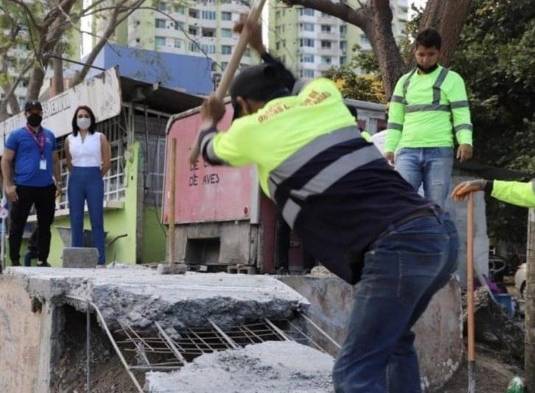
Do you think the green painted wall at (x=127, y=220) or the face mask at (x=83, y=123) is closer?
the face mask at (x=83, y=123)

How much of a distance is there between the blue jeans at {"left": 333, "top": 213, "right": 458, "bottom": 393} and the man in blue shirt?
196 inches

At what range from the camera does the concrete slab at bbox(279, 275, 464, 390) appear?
5328mm

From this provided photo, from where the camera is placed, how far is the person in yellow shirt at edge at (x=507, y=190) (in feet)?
11.1

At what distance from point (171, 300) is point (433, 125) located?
2.58 meters

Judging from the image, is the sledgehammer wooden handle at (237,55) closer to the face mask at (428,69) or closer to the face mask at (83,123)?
the face mask at (428,69)

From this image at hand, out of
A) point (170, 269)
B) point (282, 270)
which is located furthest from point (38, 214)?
point (282, 270)

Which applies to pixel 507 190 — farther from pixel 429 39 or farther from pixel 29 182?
pixel 29 182

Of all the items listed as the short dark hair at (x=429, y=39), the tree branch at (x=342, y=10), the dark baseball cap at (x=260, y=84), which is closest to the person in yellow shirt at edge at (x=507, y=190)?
the dark baseball cap at (x=260, y=84)

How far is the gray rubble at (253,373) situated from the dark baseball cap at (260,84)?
1224 mm

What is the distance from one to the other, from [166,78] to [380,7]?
12.3 m

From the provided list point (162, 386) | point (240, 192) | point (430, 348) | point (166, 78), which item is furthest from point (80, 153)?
point (166, 78)

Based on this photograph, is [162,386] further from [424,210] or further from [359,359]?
[424,210]

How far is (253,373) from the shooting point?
345 centimetres

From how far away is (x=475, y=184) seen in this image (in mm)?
3555
